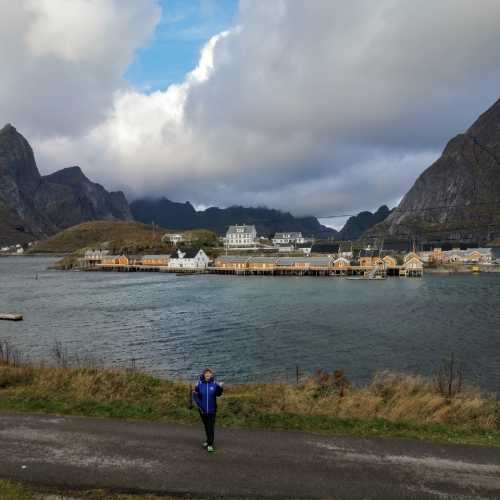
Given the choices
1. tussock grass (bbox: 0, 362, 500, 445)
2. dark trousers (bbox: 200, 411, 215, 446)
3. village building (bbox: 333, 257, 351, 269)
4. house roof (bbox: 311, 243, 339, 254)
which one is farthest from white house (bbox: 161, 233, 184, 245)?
dark trousers (bbox: 200, 411, 215, 446)

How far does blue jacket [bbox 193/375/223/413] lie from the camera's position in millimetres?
9383

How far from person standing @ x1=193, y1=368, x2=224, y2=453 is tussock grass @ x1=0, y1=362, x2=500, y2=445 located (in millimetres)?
1772

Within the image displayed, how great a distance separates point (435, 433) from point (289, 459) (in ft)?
13.2

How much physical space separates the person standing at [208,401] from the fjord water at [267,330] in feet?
51.3

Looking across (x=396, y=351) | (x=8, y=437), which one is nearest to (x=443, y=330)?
(x=396, y=351)

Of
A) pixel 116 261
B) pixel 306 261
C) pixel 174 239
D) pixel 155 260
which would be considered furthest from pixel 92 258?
pixel 306 261

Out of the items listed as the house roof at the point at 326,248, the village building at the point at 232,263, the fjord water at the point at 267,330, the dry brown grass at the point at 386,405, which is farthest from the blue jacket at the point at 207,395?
the house roof at the point at 326,248

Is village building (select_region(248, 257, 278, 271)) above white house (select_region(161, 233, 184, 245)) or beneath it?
beneath

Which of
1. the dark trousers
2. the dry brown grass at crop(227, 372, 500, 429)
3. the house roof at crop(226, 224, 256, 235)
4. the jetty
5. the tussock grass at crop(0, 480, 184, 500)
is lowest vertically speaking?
the jetty

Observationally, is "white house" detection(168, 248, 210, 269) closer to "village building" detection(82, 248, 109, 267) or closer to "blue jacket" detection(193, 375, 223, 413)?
"village building" detection(82, 248, 109, 267)

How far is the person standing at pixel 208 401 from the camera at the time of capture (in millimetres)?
9195

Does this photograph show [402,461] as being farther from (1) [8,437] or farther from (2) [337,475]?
(1) [8,437]

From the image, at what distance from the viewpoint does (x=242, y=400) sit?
1313cm

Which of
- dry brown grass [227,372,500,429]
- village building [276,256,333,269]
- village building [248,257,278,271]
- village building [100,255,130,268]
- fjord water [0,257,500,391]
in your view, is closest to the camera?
dry brown grass [227,372,500,429]
